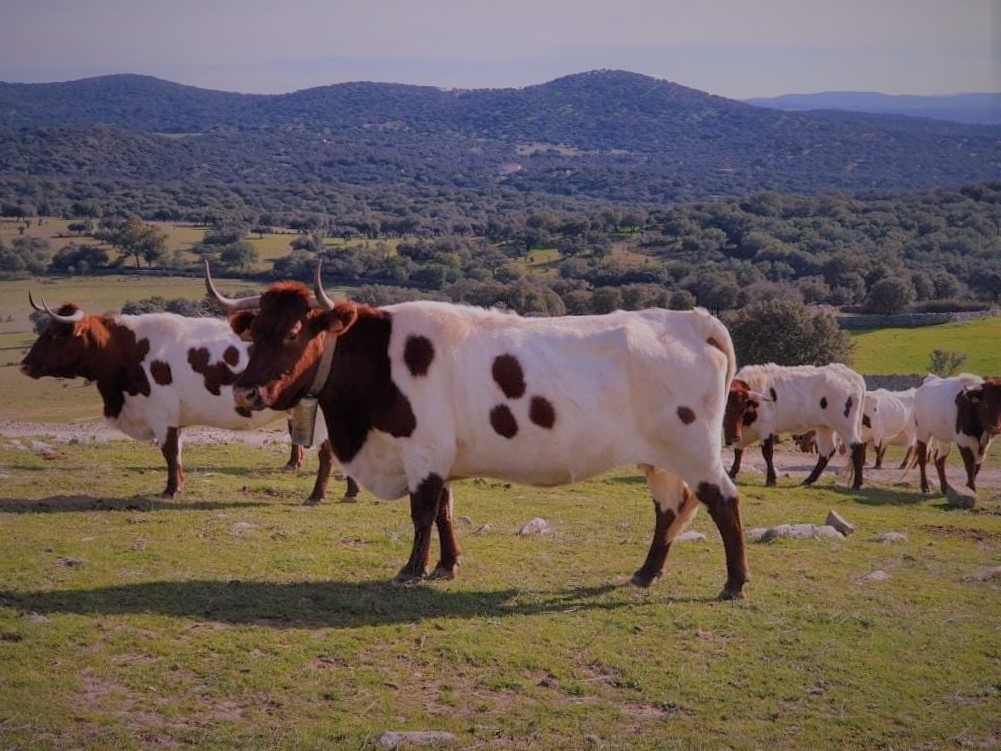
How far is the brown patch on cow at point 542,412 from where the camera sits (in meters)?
10.6

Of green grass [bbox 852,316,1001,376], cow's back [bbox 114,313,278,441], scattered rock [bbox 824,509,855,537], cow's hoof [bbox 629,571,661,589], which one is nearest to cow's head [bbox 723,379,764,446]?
scattered rock [bbox 824,509,855,537]

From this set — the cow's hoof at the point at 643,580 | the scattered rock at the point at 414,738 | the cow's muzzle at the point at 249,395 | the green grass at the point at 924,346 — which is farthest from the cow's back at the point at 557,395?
the green grass at the point at 924,346

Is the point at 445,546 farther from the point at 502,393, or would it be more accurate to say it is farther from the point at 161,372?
the point at 161,372

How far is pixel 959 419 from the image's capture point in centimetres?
2241

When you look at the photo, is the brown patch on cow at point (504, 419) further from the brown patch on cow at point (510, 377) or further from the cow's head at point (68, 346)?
the cow's head at point (68, 346)

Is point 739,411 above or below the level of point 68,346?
below

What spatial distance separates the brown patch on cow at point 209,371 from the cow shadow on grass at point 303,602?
6.23 m

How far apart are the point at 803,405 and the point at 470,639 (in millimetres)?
17210

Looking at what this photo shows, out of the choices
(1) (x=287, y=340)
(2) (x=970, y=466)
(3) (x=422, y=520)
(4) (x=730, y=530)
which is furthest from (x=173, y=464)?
(2) (x=970, y=466)

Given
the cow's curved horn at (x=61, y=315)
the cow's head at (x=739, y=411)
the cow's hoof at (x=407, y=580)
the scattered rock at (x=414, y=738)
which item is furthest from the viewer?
the cow's head at (x=739, y=411)

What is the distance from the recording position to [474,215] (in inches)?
6383

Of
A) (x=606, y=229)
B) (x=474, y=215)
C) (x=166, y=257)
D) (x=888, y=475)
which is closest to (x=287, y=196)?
(x=474, y=215)

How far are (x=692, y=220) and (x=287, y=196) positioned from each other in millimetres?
72287

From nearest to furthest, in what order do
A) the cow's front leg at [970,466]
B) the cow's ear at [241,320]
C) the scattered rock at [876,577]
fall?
the cow's ear at [241,320], the scattered rock at [876,577], the cow's front leg at [970,466]
